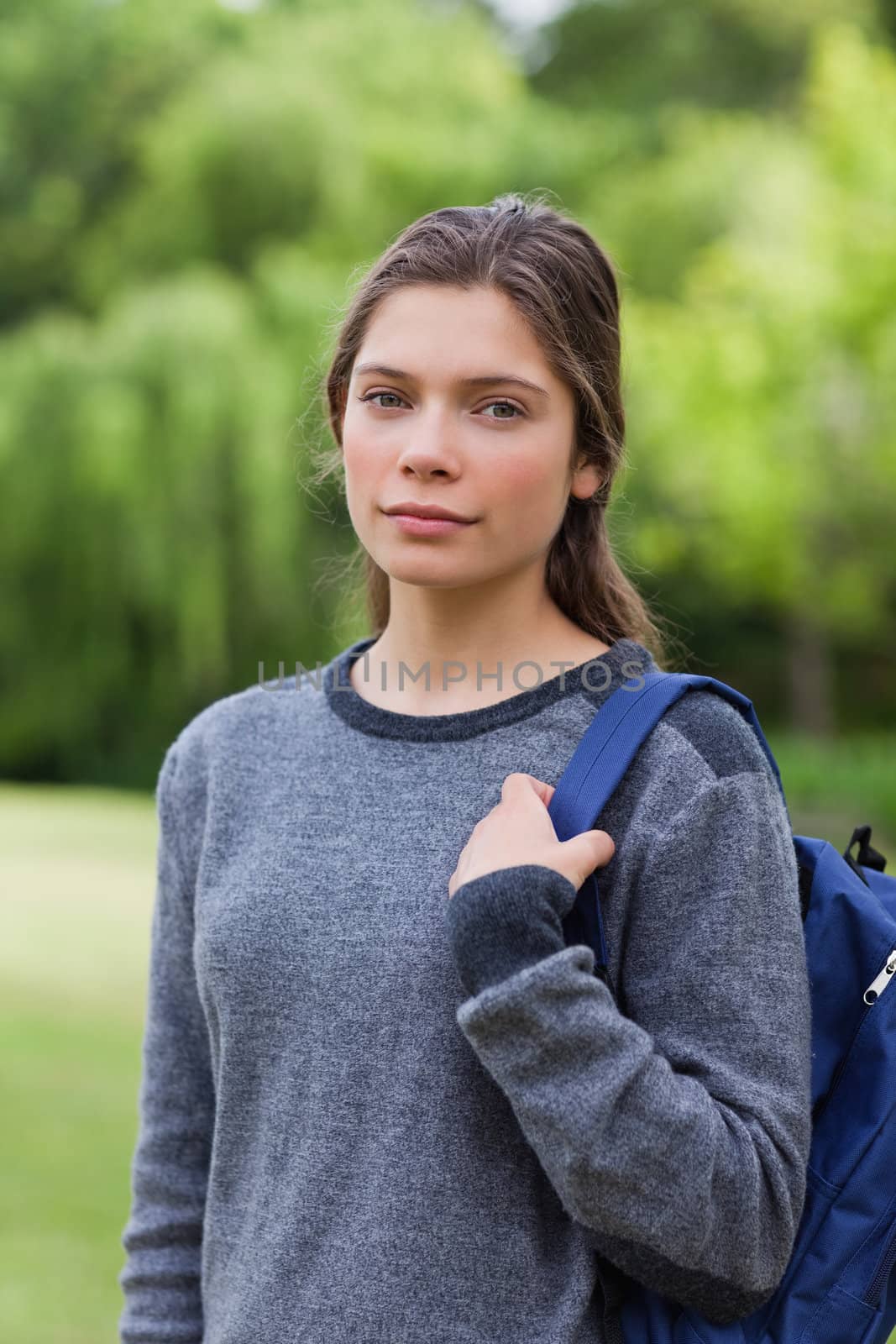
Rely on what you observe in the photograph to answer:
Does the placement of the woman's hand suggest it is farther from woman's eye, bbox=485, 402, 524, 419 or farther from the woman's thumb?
woman's eye, bbox=485, 402, 524, 419

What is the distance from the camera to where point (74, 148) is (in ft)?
42.9

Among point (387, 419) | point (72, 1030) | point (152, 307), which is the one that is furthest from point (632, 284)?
point (387, 419)

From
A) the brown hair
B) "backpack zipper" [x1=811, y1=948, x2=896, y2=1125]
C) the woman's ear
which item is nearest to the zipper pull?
"backpack zipper" [x1=811, y1=948, x2=896, y2=1125]

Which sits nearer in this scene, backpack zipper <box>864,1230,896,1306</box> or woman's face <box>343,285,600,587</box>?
backpack zipper <box>864,1230,896,1306</box>

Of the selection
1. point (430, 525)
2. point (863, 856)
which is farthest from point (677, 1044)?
point (430, 525)

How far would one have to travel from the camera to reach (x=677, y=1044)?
108 centimetres

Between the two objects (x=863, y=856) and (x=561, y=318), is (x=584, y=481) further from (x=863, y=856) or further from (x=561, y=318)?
(x=863, y=856)

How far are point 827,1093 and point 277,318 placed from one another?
33.7 ft

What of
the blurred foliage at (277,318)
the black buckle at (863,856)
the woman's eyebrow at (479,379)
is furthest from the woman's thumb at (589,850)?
the blurred foliage at (277,318)

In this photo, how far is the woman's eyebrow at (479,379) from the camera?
1192 millimetres

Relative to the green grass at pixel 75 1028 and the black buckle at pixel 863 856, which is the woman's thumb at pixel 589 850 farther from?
the green grass at pixel 75 1028

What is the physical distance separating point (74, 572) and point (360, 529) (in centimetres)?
1004

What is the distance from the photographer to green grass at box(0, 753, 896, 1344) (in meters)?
3.32

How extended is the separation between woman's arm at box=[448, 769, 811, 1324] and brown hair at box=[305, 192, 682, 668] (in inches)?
12.2
